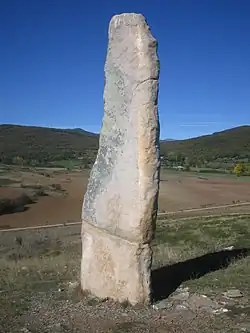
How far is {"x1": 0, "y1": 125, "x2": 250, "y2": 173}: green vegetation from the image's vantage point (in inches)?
4493

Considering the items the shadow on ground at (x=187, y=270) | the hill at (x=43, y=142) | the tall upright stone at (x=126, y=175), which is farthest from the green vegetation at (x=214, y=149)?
the tall upright stone at (x=126, y=175)

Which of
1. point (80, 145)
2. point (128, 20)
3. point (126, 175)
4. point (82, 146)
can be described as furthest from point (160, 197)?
point (80, 145)

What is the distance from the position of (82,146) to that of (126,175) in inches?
5899

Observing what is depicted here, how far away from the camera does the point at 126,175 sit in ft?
28.9

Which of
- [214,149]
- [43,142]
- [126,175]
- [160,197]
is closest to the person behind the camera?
[126,175]

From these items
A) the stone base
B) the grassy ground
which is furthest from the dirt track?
the stone base

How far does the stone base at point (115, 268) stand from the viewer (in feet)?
28.4

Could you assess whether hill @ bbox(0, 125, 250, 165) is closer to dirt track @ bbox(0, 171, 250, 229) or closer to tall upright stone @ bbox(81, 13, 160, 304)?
dirt track @ bbox(0, 171, 250, 229)

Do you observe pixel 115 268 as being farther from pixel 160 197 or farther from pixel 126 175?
pixel 160 197

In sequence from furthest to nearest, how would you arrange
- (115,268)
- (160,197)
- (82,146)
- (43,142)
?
(82,146) → (43,142) → (160,197) → (115,268)

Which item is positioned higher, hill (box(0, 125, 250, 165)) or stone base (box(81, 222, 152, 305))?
hill (box(0, 125, 250, 165))

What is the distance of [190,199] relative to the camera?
44156 millimetres

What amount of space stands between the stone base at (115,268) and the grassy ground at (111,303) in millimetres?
248

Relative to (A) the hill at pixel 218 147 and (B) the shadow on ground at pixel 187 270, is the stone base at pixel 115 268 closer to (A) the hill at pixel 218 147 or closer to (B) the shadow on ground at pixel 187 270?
(B) the shadow on ground at pixel 187 270
